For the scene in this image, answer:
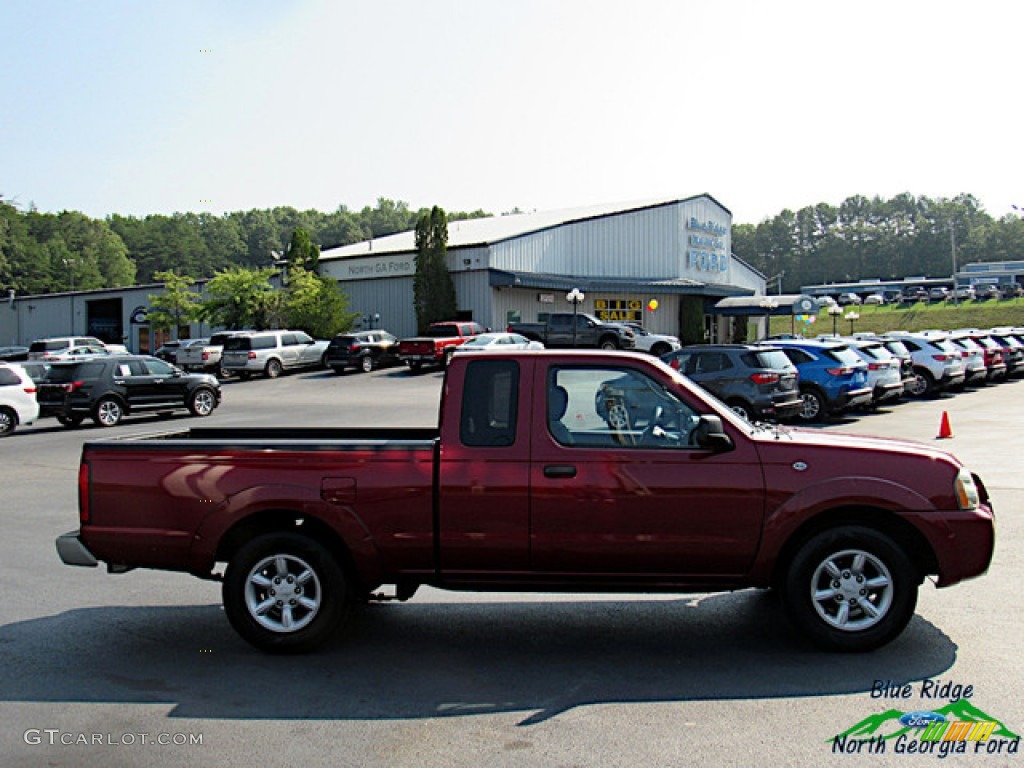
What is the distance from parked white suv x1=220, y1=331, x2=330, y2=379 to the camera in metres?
38.0

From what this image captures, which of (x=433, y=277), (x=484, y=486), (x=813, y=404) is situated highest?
(x=433, y=277)

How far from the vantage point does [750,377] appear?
17750mm

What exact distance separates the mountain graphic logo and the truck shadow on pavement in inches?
15.6

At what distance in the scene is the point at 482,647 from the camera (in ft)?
18.9

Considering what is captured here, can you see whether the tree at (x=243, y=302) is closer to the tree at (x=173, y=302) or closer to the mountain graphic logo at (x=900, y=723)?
the tree at (x=173, y=302)

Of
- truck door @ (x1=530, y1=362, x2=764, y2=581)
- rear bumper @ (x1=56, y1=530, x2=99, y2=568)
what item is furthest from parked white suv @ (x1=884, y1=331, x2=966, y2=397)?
rear bumper @ (x1=56, y1=530, x2=99, y2=568)

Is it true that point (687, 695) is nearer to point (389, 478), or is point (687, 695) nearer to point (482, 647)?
point (482, 647)

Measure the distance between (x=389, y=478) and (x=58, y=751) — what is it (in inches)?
85.9

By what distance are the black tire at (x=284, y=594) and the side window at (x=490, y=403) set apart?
118cm

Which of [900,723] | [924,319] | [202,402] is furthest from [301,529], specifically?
[924,319]

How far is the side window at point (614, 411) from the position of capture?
5.57 meters

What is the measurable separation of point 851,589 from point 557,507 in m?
1.82

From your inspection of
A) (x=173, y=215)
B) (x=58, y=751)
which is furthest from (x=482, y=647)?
(x=173, y=215)

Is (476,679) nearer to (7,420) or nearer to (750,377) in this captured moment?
(750,377)
